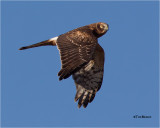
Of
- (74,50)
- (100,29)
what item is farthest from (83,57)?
(100,29)

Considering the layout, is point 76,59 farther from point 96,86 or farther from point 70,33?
point 96,86

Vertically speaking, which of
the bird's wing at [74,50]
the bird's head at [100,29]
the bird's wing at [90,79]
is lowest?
the bird's wing at [90,79]

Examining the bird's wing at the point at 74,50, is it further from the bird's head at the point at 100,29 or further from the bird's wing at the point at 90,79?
the bird's wing at the point at 90,79

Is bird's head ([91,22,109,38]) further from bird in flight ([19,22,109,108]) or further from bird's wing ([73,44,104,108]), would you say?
bird's wing ([73,44,104,108])

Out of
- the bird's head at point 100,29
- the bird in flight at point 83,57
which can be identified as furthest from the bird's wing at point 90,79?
the bird's head at point 100,29

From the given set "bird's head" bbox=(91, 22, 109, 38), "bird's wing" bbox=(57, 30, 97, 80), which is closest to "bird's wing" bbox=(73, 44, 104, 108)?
"bird's head" bbox=(91, 22, 109, 38)

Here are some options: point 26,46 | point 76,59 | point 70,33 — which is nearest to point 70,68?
point 76,59

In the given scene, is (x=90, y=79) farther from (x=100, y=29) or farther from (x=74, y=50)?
(x=74, y=50)
